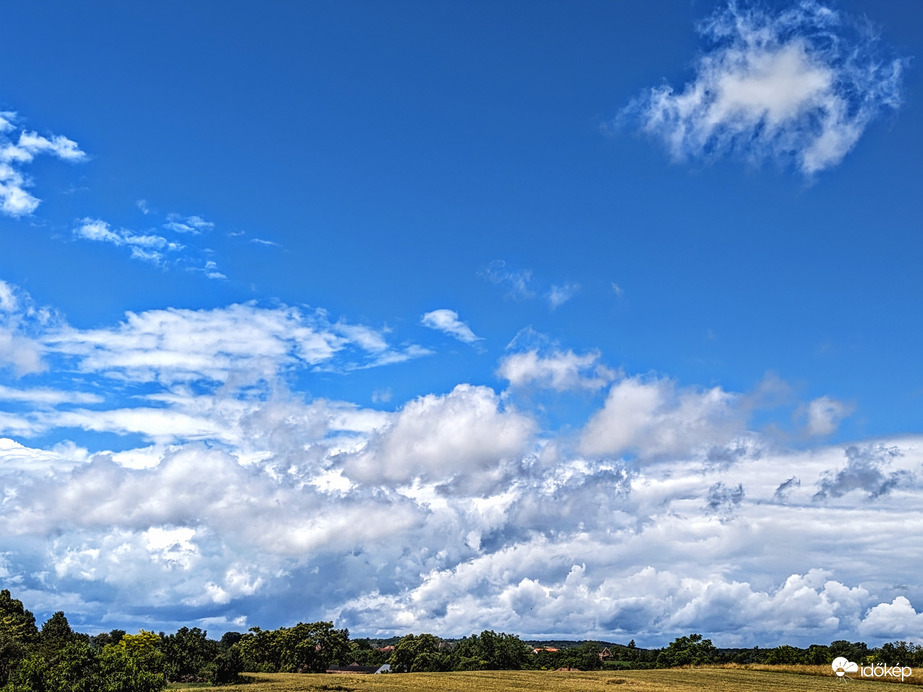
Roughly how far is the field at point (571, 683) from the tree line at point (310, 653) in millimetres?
15263

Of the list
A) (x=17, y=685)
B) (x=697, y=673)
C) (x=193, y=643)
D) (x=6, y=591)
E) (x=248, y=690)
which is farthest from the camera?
(x=6, y=591)

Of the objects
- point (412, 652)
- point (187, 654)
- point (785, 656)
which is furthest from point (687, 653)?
point (187, 654)

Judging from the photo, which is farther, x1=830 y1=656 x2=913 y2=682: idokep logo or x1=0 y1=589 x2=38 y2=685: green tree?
x1=830 y1=656 x2=913 y2=682: idokep logo

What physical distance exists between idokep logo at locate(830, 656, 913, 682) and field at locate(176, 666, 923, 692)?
1.56 m

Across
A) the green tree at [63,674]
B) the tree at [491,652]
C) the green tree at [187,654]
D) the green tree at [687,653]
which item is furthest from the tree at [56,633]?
the green tree at [687,653]

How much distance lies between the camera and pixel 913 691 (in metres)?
101

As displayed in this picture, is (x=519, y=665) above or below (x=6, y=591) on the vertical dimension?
below

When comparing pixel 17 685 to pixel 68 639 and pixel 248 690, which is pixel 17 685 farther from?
pixel 68 639

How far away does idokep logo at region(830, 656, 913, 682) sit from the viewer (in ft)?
378

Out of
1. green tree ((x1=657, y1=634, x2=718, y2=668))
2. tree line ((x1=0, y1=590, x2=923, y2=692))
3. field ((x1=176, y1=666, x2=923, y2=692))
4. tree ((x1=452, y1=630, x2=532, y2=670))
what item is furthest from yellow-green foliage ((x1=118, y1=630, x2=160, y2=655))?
green tree ((x1=657, y1=634, x2=718, y2=668))

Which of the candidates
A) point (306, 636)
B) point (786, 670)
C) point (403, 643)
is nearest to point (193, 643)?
point (306, 636)

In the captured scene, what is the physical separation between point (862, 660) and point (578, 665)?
5289 centimetres

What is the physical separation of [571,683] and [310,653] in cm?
5834

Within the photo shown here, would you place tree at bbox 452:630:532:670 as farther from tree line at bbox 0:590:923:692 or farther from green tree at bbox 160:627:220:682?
green tree at bbox 160:627:220:682
